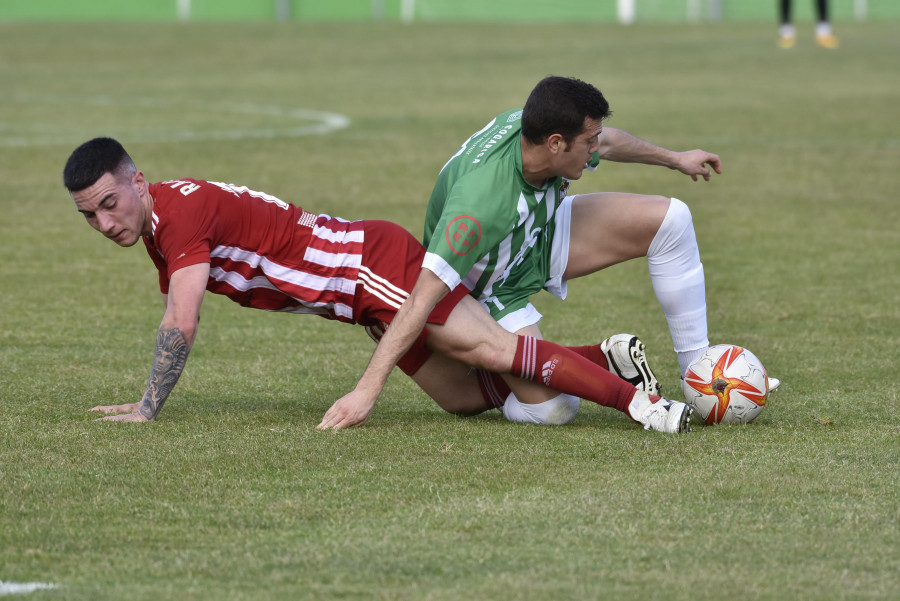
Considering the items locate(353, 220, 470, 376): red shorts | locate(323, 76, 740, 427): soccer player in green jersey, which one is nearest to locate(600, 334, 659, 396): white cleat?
locate(323, 76, 740, 427): soccer player in green jersey

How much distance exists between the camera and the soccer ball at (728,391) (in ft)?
18.6

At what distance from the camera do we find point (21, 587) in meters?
3.72

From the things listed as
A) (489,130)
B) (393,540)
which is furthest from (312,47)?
(393,540)

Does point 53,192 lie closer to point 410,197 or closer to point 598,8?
point 410,197

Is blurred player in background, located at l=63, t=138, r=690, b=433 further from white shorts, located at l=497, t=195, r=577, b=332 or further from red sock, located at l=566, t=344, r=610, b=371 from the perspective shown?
white shorts, located at l=497, t=195, r=577, b=332

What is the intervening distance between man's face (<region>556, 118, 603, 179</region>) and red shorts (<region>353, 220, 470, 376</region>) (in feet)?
2.16

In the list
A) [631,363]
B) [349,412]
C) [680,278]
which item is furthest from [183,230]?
[680,278]

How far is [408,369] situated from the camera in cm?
599

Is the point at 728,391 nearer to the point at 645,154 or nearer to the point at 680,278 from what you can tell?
the point at 680,278

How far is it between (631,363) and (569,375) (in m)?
0.48

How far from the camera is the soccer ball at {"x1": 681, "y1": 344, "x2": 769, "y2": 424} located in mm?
5668

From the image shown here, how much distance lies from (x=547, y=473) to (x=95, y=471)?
1.58 metres

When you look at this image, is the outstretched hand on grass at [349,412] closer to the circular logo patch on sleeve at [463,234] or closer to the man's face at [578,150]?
the circular logo patch on sleeve at [463,234]

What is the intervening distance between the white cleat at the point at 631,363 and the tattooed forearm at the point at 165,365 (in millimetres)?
1812
